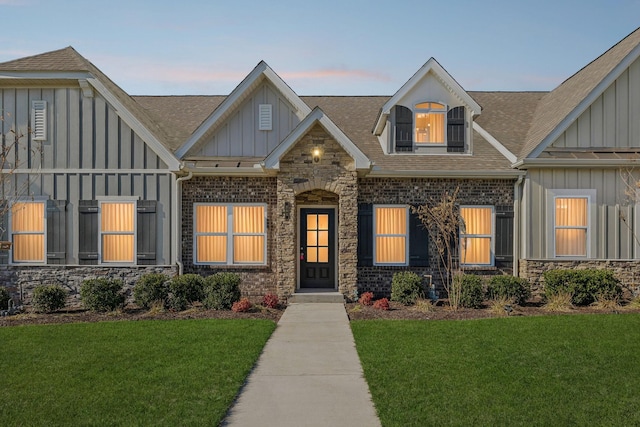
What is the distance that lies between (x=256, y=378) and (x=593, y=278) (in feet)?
29.6

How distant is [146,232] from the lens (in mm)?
12828

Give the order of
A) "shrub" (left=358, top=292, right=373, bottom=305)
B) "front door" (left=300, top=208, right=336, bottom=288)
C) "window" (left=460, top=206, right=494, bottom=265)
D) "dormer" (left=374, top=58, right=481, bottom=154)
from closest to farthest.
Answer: "shrub" (left=358, top=292, right=373, bottom=305) → "window" (left=460, top=206, right=494, bottom=265) → "front door" (left=300, top=208, right=336, bottom=288) → "dormer" (left=374, top=58, right=481, bottom=154)

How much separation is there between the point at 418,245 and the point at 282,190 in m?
3.98

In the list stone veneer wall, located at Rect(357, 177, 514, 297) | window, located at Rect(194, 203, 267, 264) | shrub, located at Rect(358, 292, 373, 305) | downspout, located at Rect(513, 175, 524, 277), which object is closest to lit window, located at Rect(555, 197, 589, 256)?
downspout, located at Rect(513, 175, 524, 277)

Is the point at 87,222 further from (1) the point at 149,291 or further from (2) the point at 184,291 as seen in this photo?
(2) the point at 184,291

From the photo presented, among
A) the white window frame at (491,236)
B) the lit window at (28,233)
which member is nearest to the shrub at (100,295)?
the lit window at (28,233)

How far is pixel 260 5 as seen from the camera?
1455 cm

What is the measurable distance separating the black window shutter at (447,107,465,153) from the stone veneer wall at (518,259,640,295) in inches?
142

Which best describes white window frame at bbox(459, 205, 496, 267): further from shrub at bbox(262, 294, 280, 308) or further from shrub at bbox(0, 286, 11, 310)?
shrub at bbox(0, 286, 11, 310)

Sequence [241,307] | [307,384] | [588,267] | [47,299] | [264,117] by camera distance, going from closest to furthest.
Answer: [307,384] → [241,307] → [47,299] → [588,267] → [264,117]

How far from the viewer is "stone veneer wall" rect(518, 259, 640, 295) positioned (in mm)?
12758

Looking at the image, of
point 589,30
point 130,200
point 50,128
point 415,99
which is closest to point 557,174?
point 415,99

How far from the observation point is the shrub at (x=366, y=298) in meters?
12.1

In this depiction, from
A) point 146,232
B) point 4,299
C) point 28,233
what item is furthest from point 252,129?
point 4,299
